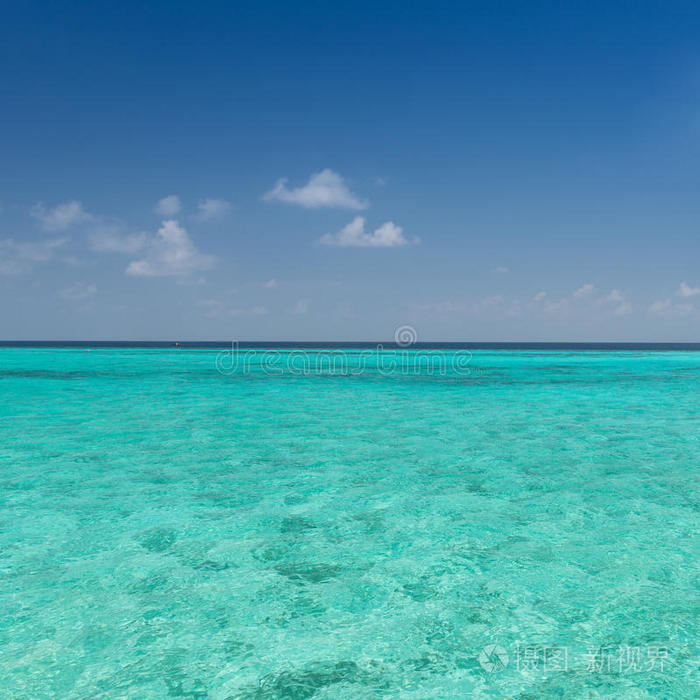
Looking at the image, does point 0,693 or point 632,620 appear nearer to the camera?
point 0,693

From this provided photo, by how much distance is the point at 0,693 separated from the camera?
2.61 m

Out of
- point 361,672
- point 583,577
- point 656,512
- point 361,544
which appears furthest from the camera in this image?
point 656,512

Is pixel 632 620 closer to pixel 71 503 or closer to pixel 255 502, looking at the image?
pixel 255 502

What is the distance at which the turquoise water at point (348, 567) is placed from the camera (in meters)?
2.84

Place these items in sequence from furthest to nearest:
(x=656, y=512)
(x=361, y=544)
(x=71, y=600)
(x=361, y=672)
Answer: (x=656, y=512) < (x=361, y=544) < (x=71, y=600) < (x=361, y=672)

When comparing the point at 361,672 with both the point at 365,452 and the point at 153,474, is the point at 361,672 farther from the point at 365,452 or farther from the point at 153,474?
the point at 365,452

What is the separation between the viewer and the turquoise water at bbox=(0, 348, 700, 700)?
2836 mm

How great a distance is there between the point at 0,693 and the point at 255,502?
10.7 ft

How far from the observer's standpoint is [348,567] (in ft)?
13.6

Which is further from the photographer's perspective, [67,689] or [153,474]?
[153,474]

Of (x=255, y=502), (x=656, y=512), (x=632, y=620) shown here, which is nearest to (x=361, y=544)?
(x=255, y=502)

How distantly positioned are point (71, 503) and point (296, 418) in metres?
6.62

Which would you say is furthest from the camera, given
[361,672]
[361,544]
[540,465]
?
[540,465]

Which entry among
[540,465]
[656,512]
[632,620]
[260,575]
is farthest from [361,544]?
[540,465]
